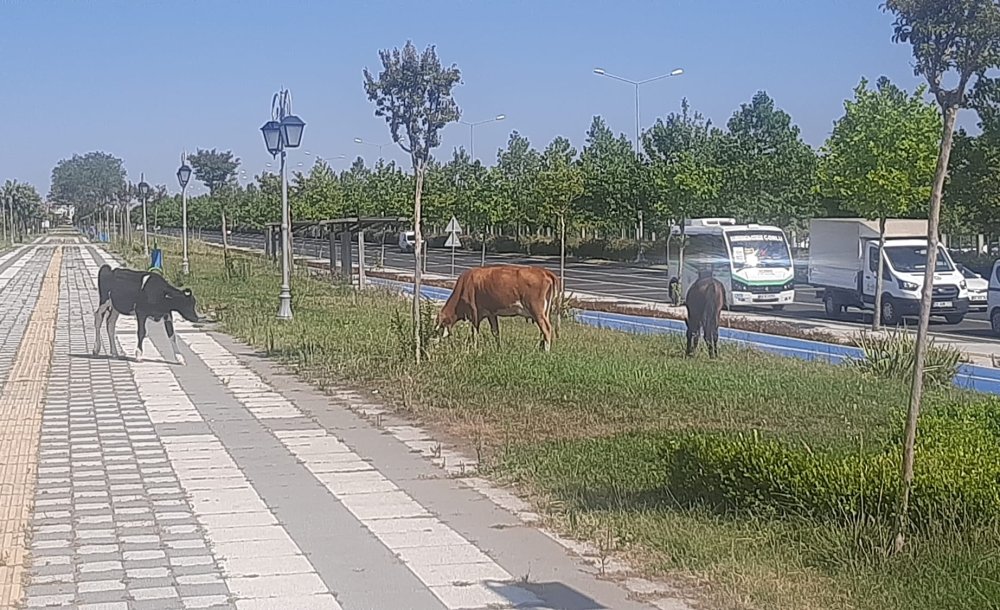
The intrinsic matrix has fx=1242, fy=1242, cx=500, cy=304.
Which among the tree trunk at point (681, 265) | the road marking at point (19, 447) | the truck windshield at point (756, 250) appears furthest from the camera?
the tree trunk at point (681, 265)

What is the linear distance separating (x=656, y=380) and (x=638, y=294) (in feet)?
87.2

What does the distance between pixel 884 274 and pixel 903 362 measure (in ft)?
46.4

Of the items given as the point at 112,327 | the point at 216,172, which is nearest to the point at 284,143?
→ the point at 112,327

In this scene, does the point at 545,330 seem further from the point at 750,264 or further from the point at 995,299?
the point at 750,264

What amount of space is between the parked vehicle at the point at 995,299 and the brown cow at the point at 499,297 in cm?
1237

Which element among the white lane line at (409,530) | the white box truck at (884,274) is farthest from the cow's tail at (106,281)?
the white box truck at (884,274)

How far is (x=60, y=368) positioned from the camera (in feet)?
57.2

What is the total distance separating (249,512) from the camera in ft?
27.9

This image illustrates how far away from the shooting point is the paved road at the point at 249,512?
261 inches

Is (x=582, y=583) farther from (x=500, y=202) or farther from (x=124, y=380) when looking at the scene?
(x=500, y=202)

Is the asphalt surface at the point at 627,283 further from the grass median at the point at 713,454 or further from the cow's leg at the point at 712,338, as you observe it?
the grass median at the point at 713,454

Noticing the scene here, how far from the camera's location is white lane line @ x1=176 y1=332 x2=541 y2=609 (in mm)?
6559

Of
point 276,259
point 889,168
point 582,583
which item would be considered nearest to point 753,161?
point 276,259

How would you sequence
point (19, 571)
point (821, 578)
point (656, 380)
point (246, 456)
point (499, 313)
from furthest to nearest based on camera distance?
point (499, 313) → point (656, 380) → point (246, 456) → point (19, 571) → point (821, 578)
